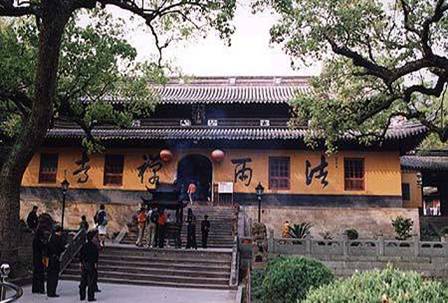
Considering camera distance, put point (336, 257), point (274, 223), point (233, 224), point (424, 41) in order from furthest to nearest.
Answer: point (274, 223)
point (233, 224)
point (336, 257)
point (424, 41)

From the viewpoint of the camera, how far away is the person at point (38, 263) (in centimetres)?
1034

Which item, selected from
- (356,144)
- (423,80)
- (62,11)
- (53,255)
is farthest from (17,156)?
(356,144)

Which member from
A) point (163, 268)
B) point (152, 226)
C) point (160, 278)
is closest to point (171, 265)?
point (163, 268)

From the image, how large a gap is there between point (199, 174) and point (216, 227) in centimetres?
536

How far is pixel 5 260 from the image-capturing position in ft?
35.2

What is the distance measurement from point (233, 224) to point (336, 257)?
16.6ft

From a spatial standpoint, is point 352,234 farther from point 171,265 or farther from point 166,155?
point 166,155

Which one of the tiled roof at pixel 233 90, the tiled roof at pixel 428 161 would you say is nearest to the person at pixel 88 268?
the tiled roof at pixel 233 90

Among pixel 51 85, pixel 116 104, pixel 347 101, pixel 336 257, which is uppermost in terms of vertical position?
pixel 116 104

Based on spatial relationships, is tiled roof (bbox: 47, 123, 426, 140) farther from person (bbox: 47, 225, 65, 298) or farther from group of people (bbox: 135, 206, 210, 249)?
person (bbox: 47, 225, 65, 298)

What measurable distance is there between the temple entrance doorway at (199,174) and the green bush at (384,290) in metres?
18.1

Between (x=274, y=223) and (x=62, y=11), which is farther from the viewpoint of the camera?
(x=274, y=223)

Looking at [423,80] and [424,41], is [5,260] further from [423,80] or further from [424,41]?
[423,80]

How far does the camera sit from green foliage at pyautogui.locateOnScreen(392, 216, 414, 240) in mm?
18281
